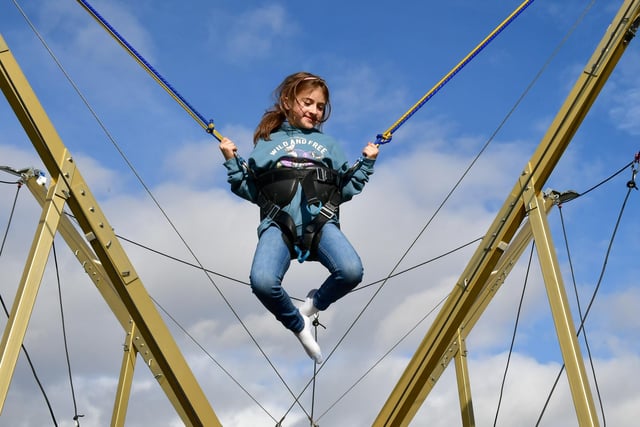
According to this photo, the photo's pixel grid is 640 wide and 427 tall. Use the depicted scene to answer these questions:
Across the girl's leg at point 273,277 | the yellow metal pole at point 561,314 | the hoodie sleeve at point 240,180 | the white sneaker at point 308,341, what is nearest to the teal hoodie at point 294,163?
the hoodie sleeve at point 240,180

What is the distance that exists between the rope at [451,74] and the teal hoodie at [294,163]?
263 mm

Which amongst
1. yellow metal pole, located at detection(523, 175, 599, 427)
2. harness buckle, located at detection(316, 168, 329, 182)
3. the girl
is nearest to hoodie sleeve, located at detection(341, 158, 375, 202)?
the girl

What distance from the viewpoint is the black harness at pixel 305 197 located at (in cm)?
458

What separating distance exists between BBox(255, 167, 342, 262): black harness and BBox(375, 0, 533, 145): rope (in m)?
0.48

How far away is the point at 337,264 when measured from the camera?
4430 mm

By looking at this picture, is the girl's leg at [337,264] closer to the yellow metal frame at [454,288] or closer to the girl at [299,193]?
the girl at [299,193]

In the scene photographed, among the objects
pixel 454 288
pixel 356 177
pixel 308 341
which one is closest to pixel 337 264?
pixel 308 341

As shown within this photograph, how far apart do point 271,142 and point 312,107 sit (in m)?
0.39

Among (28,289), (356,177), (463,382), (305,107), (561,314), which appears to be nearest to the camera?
(28,289)

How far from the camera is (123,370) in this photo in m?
5.79

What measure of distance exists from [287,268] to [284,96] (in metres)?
1.20

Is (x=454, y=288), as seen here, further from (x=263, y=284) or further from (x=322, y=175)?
(x=263, y=284)

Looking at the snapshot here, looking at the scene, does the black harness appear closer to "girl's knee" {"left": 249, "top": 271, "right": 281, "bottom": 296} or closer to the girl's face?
"girl's knee" {"left": 249, "top": 271, "right": 281, "bottom": 296}

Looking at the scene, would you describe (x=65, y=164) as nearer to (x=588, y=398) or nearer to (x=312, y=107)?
(x=312, y=107)
